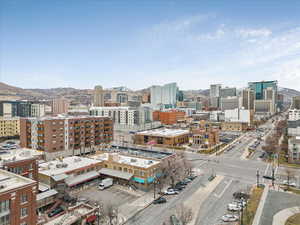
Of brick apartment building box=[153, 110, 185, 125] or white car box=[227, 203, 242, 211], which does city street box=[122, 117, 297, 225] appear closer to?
white car box=[227, 203, 242, 211]

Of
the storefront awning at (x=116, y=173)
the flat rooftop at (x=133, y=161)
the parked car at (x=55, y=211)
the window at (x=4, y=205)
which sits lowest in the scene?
the parked car at (x=55, y=211)

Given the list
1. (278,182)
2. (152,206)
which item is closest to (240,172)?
(278,182)

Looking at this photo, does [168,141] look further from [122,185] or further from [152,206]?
[152,206]

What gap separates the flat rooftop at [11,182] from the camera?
923 inches

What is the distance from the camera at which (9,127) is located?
4323 inches

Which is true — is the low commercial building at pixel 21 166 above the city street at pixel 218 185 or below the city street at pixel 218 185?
above

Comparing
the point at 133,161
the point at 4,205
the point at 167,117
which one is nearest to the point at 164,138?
the point at 133,161

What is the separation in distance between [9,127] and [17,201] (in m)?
105

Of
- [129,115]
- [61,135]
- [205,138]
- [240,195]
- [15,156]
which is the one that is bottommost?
[240,195]

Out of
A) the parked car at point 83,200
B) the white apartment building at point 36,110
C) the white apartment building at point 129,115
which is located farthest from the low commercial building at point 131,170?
the white apartment building at point 36,110

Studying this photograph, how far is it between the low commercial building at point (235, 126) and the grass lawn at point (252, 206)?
105344 mm

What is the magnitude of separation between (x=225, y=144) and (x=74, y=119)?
222ft

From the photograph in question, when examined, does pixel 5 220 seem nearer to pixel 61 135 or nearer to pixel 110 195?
pixel 110 195

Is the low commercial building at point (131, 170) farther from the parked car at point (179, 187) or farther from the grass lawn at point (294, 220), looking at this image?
the grass lawn at point (294, 220)
